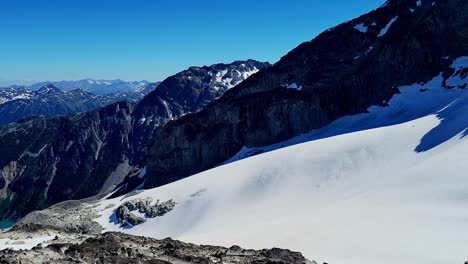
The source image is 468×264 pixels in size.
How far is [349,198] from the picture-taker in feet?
143

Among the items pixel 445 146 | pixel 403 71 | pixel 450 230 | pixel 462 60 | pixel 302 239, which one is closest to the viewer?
pixel 450 230

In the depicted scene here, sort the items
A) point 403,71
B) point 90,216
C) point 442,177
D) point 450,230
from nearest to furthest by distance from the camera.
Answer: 1. point 450,230
2. point 442,177
3. point 90,216
4. point 403,71

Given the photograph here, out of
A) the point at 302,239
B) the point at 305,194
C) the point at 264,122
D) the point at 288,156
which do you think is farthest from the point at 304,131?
the point at 302,239

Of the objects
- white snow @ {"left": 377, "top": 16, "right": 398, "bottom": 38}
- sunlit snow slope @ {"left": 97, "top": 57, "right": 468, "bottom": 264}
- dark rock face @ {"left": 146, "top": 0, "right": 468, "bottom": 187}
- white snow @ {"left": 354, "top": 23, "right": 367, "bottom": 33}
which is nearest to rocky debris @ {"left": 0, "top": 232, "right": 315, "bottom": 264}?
sunlit snow slope @ {"left": 97, "top": 57, "right": 468, "bottom": 264}

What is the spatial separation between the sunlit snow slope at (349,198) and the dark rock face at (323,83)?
1592 cm

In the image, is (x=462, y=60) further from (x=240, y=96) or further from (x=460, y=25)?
(x=240, y=96)

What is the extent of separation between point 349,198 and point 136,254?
88.2ft

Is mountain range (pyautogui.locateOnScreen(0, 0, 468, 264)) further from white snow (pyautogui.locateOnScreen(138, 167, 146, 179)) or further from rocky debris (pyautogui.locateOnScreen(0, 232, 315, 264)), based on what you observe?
white snow (pyautogui.locateOnScreen(138, 167, 146, 179))

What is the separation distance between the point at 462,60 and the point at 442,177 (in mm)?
54686

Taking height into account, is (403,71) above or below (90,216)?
above

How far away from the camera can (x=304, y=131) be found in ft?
330

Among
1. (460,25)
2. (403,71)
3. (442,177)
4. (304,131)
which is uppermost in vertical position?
(460,25)

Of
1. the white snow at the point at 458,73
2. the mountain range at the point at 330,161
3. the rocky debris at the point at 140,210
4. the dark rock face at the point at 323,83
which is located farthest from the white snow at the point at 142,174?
the white snow at the point at 458,73

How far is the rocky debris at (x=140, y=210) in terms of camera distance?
5566 cm
